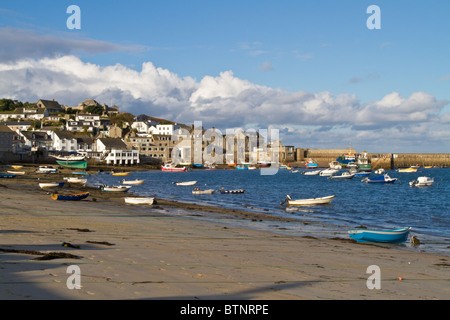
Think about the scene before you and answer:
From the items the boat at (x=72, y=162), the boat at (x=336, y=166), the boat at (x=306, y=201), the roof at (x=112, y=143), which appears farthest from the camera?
the boat at (x=336, y=166)

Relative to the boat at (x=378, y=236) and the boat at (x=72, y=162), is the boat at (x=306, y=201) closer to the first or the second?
the boat at (x=378, y=236)

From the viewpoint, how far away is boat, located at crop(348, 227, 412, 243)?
2431 centimetres

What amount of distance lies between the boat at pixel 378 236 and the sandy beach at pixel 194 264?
72 cm

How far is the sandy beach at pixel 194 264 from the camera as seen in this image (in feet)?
35.0

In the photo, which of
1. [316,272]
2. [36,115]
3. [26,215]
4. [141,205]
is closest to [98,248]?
[316,272]

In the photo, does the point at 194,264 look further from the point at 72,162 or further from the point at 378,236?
the point at 72,162

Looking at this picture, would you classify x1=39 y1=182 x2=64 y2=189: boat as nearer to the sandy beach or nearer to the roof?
the sandy beach

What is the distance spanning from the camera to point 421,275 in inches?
611

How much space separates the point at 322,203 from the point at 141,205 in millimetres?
19647

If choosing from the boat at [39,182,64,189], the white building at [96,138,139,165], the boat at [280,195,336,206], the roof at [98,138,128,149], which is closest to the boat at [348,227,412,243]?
the boat at [280,195,336,206]

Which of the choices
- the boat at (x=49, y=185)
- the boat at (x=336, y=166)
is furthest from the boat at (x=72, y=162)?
the boat at (x=336, y=166)

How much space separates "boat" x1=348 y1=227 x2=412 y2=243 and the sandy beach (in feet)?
2.36

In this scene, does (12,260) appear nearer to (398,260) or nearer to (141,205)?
(398,260)

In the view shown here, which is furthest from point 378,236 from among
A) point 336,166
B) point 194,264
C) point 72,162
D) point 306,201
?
point 336,166
